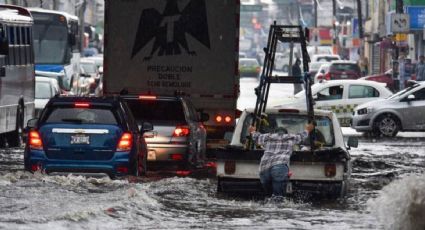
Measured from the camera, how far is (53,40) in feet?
161

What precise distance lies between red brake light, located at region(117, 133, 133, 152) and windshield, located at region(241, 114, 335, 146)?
6.16ft

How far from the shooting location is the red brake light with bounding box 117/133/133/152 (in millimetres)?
21188

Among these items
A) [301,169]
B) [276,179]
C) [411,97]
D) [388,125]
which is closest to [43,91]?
[388,125]

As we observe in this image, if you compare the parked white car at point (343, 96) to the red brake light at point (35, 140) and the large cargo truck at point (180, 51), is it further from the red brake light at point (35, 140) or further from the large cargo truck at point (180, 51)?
the red brake light at point (35, 140)

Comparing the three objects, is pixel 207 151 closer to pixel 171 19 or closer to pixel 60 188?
pixel 171 19

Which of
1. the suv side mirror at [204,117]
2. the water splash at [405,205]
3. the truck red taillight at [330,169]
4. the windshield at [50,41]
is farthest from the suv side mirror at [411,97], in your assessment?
the water splash at [405,205]

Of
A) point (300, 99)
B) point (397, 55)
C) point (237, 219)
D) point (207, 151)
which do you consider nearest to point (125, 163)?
point (237, 219)

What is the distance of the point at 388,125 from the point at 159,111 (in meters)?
14.3

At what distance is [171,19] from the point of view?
28266 millimetres

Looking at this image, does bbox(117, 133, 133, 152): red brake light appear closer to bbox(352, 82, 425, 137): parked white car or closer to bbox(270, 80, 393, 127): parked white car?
bbox(352, 82, 425, 137): parked white car

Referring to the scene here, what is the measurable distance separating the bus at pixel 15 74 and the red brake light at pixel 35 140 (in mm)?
8425

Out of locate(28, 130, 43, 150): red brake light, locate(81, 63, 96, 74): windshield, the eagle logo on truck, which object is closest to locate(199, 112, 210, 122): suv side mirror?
the eagle logo on truck

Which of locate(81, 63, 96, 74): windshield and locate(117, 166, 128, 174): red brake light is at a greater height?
locate(81, 63, 96, 74): windshield

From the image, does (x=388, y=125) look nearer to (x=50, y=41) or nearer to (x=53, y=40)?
(x=53, y=40)
